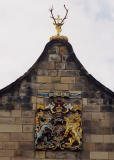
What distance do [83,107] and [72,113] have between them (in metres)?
0.51

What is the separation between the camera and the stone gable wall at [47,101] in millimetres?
21234

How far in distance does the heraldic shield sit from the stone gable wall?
0.70 feet

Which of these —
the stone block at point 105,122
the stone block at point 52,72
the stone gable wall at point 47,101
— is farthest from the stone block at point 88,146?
the stone block at point 52,72

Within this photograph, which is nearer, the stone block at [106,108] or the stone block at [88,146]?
the stone block at [88,146]

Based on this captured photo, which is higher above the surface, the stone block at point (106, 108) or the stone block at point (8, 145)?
the stone block at point (106, 108)

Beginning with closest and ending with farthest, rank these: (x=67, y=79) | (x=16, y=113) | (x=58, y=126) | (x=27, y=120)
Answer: (x=58, y=126)
(x=27, y=120)
(x=16, y=113)
(x=67, y=79)

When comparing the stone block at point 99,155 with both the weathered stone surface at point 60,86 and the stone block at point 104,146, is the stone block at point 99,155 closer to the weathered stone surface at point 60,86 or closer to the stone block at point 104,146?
the stone block at point 104,146

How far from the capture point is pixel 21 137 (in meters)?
21.5

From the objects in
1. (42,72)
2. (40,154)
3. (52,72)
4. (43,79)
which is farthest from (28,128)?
(52,72)

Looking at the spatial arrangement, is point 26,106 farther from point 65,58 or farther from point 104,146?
point 104,146

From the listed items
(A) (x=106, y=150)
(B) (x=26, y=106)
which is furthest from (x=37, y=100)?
(A) (x=106, y=150)

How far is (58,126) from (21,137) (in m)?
1.53

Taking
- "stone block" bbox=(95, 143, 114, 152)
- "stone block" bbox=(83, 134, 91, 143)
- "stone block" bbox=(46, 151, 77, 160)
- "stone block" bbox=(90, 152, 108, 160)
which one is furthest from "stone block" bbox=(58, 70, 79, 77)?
"stone block" bbox=(90, 152, 108, 160)

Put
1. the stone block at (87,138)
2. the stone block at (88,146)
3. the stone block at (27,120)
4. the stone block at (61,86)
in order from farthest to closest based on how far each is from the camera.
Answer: the stone block at (61,86), the stone block at (27,120), the stone block at (87,138), the stone block at (88,146)
